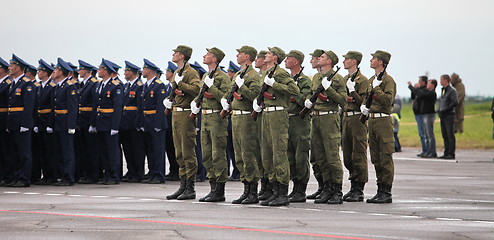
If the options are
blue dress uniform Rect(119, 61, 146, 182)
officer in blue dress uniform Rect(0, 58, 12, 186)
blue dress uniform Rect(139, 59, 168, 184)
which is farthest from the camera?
blue dress uniform Rect(119, 61, 146, 182)

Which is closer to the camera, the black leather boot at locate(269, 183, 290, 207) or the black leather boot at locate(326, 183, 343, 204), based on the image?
the black leather boot at locate(269, 183, 290, 207)

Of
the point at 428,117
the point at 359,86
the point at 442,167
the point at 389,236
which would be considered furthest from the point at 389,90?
the point at 428,117

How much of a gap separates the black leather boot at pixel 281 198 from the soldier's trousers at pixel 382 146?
153 centimetres

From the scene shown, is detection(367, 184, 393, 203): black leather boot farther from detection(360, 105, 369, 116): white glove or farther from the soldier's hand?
the soldier's hand

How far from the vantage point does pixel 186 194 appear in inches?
576

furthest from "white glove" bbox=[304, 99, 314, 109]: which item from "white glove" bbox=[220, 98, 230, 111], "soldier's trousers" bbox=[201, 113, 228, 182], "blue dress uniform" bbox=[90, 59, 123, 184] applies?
"blue dress uniform" bbox=[90, 59, 123, 184]

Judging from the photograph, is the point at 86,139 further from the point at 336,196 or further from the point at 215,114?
the point at 336,196

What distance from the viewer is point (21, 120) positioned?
55.4 ft

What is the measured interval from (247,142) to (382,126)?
6.21 ft

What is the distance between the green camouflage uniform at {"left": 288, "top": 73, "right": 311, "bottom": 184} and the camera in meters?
14.3

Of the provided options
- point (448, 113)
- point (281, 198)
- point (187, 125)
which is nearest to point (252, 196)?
point (281, 198)

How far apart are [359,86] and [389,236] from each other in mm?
4401

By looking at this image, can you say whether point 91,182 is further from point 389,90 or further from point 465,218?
point 465,218

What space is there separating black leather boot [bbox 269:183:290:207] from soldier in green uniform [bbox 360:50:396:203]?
4.61 ft
